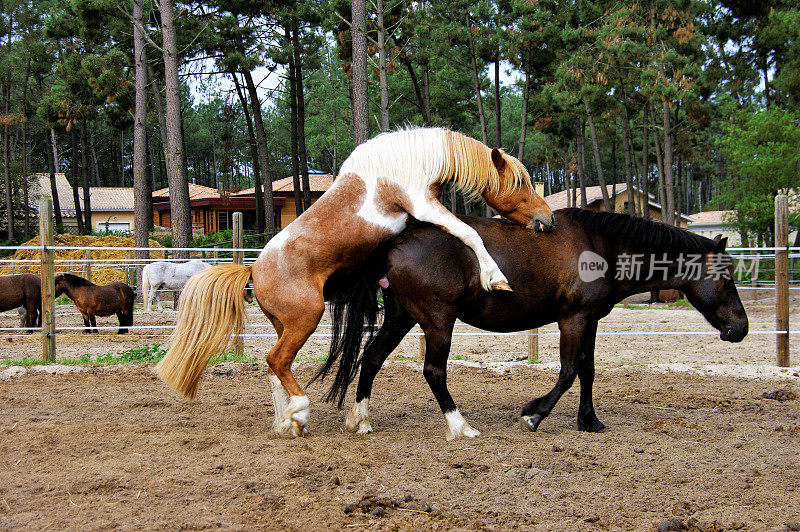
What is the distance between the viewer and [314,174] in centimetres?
4281

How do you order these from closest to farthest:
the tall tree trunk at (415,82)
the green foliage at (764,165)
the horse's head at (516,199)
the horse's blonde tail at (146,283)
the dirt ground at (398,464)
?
the dirt ground at (398,464), the horse's head at (516,199), the horse's blonde tail at (146,283), the green foliage at (764,165), the tall tree trunk at (415,82)

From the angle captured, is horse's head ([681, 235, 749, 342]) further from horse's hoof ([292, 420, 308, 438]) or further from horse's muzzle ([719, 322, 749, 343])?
horse's hoof ([292, 420, 308, 438])

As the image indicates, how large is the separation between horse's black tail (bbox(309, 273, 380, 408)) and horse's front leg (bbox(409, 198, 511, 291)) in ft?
2.29

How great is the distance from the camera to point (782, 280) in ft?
23.4

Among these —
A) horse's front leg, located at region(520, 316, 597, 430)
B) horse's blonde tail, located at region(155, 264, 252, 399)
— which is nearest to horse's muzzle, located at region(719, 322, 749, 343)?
horse's front leg, located at region(520, 316, 597, 430)

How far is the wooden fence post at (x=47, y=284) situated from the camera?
275 inches

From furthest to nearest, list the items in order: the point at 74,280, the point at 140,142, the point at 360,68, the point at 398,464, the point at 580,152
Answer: the point at 580,152 < the point at 140,142 < the point at 360,68 < the point at 74,280 < the point at 398,464

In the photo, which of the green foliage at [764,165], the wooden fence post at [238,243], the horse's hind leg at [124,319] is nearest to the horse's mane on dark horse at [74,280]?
the horse's hind leg at [124,319]

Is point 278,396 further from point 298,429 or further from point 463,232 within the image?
point 463,232

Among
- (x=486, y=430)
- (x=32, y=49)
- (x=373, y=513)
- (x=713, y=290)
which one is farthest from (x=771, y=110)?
(x=32, y=49)

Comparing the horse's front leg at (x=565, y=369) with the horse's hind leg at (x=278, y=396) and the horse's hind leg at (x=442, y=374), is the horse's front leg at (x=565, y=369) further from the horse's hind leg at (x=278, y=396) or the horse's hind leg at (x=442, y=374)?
the horse's hind leg at (x=278, y=396)

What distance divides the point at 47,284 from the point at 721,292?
720 cm

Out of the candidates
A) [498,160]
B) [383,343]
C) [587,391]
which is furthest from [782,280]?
[383,343]

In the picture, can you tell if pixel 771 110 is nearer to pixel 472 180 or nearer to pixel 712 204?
pixel 712 204
